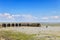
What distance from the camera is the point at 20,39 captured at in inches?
875

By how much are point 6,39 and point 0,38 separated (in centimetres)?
67

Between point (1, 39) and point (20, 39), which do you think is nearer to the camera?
point (1, 39)

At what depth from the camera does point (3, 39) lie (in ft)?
61.8

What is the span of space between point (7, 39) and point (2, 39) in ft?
2.19

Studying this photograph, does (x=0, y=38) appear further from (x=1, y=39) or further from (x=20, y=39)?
(x=20, y=39)

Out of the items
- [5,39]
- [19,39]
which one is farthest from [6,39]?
[19,39]

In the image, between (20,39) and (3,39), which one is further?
(20,39)

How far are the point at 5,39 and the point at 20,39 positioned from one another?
3659 mm

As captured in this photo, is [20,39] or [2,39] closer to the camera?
[2,39]

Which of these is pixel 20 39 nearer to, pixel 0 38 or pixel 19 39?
pixel 19 39

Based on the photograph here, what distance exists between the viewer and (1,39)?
18.6 meters

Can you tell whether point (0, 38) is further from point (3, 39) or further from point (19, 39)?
point (19, 39)

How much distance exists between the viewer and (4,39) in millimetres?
18906

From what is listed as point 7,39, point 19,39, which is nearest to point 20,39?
point 19,39
